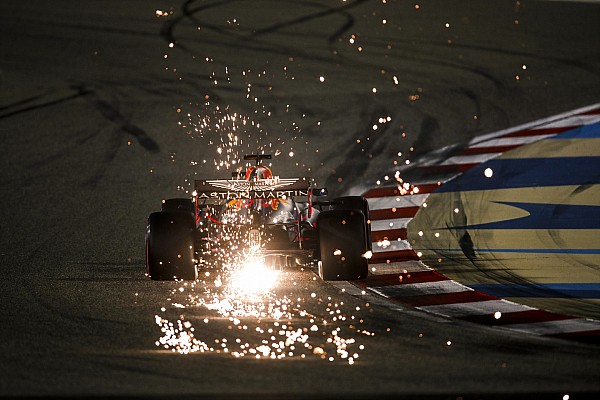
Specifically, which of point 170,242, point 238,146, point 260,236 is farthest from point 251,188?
point 238,146

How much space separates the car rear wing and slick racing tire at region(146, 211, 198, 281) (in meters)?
0.48

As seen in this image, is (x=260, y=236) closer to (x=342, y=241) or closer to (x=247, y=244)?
(x=247, y=244)

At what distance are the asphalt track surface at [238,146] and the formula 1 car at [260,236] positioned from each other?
0.84 feet

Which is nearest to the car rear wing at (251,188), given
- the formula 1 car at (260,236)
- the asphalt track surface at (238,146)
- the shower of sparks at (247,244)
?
the formula 1 car at (260,236)

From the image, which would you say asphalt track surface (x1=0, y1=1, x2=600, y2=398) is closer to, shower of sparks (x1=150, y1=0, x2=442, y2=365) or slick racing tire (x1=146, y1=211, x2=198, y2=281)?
shower of sparks (x1=150, y1=0, x2=442, y2=365)

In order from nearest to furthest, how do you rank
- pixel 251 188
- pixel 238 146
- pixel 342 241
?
pixel 342 241 < pixel 251 188 < pixel 238 146

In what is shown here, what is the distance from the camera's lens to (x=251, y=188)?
28.9ft

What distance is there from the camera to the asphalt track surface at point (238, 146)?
616 centimetres

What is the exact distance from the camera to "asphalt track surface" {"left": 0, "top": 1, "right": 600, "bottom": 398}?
20.2 ft

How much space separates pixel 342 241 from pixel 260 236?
681 millimetres

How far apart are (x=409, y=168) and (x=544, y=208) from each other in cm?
219

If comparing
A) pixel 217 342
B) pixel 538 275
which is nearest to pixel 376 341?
pixel 217 342

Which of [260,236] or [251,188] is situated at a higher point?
[251,188]

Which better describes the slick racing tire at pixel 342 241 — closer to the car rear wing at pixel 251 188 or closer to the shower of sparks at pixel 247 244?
the shower of sparks at pixel 247 244
